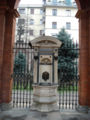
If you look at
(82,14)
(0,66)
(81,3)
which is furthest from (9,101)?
(81,3)

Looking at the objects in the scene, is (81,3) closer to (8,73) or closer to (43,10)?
(8,73)

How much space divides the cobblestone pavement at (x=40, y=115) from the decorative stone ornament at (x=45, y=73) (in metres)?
0.49

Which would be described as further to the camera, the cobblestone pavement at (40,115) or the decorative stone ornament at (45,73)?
the decorative stone ornament at (45,73)

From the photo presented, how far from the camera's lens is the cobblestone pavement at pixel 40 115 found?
602 centimetres

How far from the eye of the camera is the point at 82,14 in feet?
24.6

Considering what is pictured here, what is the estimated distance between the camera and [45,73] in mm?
7488

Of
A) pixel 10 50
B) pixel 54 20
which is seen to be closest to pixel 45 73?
pixel 10 50

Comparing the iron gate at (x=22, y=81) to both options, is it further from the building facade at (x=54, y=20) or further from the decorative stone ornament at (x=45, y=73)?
the building facade at (x=54, y=20)

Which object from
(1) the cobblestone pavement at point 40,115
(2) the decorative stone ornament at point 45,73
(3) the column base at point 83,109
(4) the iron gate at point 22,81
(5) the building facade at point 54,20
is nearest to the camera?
(1) the cobblestone pavement at point 40,115

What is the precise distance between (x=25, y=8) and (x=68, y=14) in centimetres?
1075

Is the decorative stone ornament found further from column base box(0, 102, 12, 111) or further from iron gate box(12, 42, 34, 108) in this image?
column base box(0, 102, 12, 111)

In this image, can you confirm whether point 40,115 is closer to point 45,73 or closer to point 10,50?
point 45,73

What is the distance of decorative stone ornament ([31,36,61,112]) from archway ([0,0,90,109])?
1.35 m

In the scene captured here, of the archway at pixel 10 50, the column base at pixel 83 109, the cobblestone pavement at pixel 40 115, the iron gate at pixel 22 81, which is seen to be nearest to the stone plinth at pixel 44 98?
the cobblestone pavement at pixel 40 115
